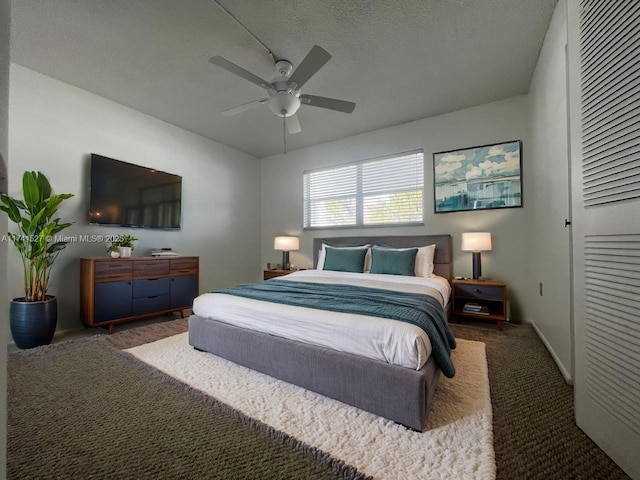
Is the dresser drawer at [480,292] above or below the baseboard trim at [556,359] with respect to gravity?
above

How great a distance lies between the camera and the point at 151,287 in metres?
3.18

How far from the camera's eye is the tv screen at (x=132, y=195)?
3047mm

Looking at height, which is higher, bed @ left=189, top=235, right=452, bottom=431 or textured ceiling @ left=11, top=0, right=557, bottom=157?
textured ceiling @ left=11, top=0, right=557, bottom=157

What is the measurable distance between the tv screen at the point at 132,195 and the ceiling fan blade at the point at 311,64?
2.47m

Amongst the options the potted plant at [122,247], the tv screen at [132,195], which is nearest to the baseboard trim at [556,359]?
the potted plant at [122,247]

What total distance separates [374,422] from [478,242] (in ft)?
8.10

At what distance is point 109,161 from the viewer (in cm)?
313

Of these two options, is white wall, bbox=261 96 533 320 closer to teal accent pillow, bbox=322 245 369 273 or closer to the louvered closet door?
teal accent pillow, bbox=322 245 369 273

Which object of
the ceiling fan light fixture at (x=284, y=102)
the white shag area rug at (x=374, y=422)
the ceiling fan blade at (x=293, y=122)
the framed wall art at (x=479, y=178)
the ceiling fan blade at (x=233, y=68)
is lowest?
the white shag area rug at (x=374, y=422)

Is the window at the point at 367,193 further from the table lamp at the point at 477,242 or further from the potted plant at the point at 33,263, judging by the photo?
the potted plant at the point at 33,263

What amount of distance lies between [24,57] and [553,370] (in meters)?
5.21

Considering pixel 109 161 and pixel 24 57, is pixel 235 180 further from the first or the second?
pixel 24 57

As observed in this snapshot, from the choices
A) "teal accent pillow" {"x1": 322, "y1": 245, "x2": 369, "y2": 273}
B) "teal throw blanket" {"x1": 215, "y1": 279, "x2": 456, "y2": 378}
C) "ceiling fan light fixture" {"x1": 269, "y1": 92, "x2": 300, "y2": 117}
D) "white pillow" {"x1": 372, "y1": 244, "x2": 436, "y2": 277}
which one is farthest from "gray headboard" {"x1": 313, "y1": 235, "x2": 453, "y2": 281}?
"ceiling fan light fixture" {"x1": 269, "y1": 92, "x2": 300, "y2": 117}

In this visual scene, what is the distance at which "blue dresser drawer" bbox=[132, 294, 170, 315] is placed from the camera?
9.97 ft
